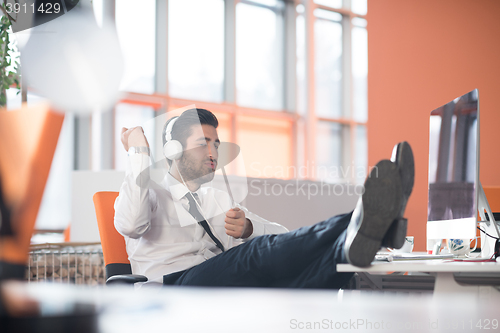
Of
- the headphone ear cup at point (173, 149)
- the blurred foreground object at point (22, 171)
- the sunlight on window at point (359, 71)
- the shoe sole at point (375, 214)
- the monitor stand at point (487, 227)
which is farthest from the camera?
the sunlight on window at point (359, 71)

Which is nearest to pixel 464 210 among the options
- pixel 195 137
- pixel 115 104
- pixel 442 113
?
pixel 442 113

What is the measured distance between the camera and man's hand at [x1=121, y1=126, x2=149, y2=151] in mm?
1529

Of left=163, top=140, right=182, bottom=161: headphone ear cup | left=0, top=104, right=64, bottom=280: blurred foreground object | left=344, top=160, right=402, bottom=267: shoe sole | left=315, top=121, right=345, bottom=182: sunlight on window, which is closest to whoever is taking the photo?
left=0, top=104, right=64, bottom=280: blurred foreground object

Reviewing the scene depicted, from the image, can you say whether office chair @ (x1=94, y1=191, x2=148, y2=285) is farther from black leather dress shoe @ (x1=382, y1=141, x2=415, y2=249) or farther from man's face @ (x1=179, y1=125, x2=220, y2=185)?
black leather dress shoe @ (x1=382, y1=141, x2=415, y2=249)

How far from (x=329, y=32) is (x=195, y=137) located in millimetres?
5825

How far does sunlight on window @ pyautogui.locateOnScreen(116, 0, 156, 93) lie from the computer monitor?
4.44 m

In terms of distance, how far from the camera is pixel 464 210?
1.34 metres

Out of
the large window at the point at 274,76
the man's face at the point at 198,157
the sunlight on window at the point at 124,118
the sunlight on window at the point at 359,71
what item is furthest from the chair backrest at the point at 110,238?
the sunlight on window at the point at 359,71

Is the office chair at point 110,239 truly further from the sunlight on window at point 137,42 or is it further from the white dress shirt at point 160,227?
the sunlight on window at point 137,42

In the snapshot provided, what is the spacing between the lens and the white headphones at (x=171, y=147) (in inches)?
69.7

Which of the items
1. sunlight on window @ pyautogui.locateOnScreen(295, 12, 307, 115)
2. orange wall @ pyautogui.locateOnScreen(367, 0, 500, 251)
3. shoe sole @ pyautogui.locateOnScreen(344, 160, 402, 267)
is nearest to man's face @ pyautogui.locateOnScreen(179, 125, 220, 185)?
shoe sole @ pyautogui.locateOnScreen(344, 160, 402, 267)

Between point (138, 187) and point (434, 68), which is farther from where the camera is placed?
point (434, 68)

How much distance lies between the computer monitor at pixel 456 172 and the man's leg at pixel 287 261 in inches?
17.4

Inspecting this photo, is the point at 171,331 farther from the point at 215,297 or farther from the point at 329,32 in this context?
the point at 329,32
